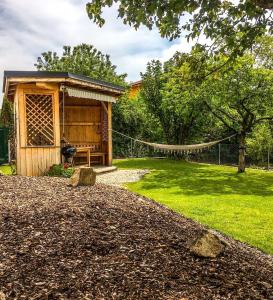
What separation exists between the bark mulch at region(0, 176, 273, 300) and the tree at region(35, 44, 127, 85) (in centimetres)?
2072

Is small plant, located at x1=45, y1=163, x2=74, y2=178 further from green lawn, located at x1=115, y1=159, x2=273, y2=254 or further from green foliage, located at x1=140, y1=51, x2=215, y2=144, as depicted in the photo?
green foliage, located at x1=140, y1=51, x2=215, y2=144

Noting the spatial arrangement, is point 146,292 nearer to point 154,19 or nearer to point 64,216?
point 64,216

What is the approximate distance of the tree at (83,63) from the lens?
2481 cm

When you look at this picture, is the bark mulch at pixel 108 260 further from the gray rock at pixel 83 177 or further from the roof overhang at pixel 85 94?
the roof overhang at pixel 85 94

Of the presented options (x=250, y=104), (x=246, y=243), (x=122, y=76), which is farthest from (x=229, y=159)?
(x=246, y=243)

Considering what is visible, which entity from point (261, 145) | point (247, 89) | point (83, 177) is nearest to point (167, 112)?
point (261, 145)

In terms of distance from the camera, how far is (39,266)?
3.06m

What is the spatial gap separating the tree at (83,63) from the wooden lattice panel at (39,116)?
15.0 m

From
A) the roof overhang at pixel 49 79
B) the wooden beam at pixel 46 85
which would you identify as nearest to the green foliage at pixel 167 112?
the roof overhang at pixel 49 79

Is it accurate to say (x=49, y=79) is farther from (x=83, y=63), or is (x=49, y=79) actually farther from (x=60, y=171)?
(x=83, y=63)

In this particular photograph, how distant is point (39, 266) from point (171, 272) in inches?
45.4

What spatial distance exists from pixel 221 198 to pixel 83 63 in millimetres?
18867

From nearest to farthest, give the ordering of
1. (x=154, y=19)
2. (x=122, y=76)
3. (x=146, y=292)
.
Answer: (x=146, y=292) → (x=154, y=19) → (x=122, y=76)

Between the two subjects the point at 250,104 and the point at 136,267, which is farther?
the point at 250,104
